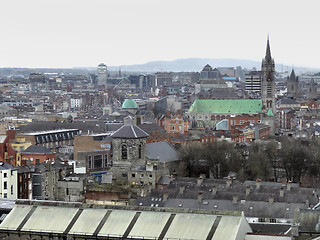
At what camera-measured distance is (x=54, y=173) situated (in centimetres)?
9069

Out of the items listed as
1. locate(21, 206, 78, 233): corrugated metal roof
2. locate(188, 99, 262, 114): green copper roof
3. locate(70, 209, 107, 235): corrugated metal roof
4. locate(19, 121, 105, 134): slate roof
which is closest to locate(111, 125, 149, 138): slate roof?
locate(21, 206, 78, 233): corrugated metal roof

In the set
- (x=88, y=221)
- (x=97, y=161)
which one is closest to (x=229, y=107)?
(x=97, y=161)

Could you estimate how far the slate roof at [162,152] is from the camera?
3944 inches

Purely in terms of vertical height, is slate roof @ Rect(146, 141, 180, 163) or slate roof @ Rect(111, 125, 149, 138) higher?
slate roof @ Rect(111, 125, 149, 138)

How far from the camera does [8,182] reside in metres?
84.4

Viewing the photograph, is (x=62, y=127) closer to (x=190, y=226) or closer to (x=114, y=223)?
(x=114, y=223)

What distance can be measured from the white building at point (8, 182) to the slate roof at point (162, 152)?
60.2ft

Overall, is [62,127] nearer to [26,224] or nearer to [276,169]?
[276,169]

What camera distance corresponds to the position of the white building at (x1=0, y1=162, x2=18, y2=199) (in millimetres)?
83812

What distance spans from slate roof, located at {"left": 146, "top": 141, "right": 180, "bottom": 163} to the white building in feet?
60.2

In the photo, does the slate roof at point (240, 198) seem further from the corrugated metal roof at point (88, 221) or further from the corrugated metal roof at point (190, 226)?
the corrugated metal roof at point (88, 221)

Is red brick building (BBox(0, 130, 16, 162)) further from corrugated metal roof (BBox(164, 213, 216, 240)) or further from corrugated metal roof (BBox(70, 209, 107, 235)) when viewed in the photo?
corrugated metal roof (BBox(164, 213, 216, 240))

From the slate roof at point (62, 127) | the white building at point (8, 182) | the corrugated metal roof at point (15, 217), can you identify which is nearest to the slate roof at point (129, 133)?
the white building at point (8, 182)

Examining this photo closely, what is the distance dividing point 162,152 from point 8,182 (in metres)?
24.1
